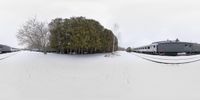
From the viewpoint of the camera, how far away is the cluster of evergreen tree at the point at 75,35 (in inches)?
861

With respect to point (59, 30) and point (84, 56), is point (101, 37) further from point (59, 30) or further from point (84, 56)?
point (59, 30)

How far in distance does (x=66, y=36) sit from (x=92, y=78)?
15.7 feet

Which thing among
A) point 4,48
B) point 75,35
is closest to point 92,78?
point 75,35

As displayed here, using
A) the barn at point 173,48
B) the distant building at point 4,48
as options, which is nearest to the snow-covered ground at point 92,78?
the distant building at point 4,48

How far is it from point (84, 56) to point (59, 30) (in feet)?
10.3

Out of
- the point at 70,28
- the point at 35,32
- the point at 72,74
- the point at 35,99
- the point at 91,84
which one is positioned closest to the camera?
the point at 35,99

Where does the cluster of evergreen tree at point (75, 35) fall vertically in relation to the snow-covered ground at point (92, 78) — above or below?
above

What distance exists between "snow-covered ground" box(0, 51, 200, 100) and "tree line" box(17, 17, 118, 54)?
971 mm

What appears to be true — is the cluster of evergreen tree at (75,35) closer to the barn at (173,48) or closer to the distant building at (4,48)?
the distant building at (4,48)

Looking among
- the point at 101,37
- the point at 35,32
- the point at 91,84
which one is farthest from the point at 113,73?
the point at 35,32

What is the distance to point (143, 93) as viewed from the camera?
1702 cm

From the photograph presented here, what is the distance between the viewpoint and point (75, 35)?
2173 cm

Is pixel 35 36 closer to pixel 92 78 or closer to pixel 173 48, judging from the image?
pixel 92 78

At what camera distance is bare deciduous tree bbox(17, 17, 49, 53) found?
2431 centimetres
